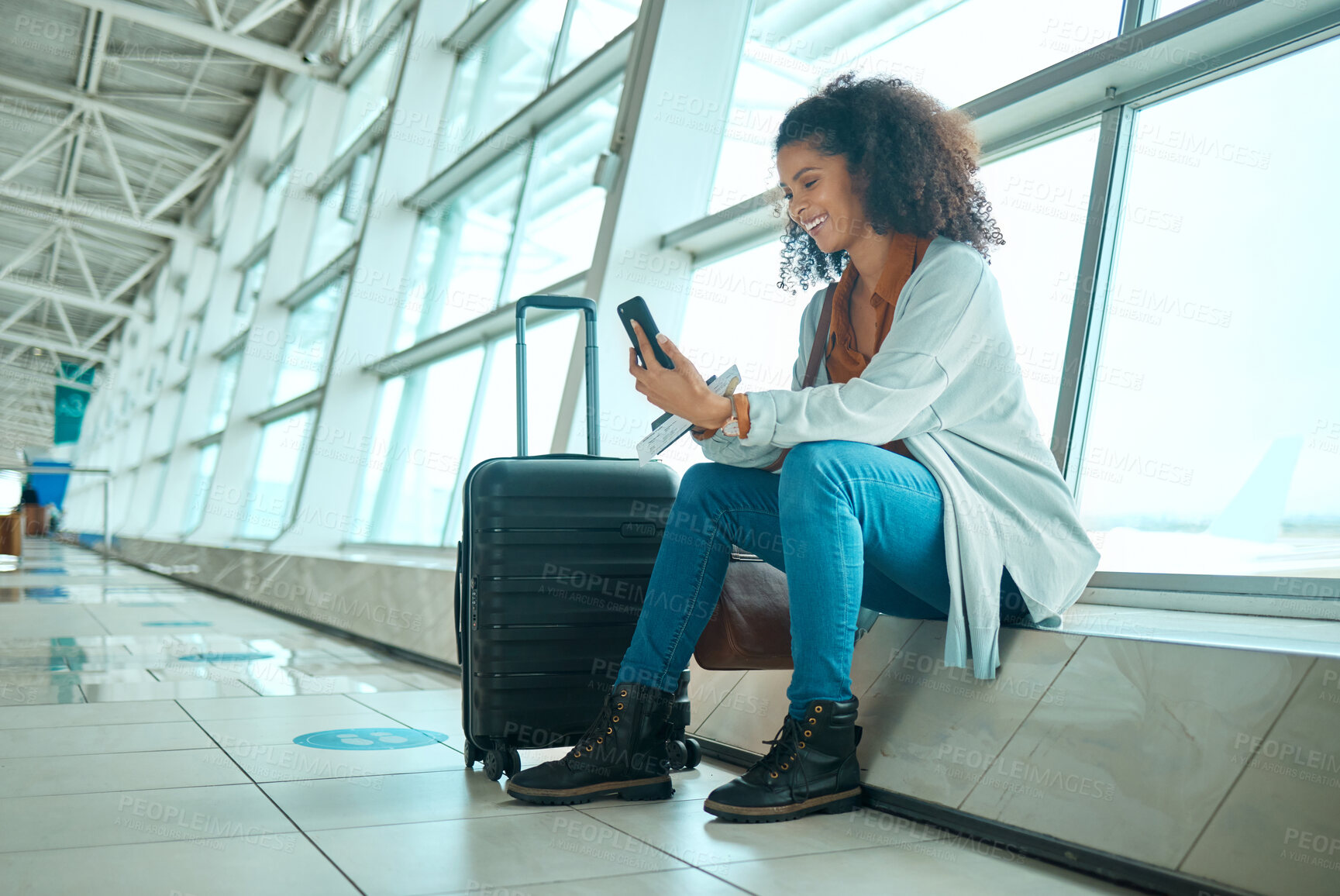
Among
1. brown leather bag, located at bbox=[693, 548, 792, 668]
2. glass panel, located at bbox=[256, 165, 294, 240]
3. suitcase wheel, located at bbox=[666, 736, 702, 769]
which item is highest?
glass panel, located at bbox=[256, 165, 294, 240]

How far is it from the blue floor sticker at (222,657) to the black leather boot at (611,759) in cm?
231

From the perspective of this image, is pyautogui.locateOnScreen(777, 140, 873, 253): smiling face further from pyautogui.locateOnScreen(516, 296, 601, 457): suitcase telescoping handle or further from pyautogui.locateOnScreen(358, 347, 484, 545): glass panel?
pyautogui.locateOnScreen(358, 347, 484, 545): glass panel

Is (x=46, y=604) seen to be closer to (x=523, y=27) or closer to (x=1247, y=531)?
(x=523, y=27)

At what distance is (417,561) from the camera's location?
441cm

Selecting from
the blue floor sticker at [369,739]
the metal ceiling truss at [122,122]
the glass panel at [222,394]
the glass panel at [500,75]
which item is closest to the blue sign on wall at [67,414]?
the metal ceiling truss at [122,122]

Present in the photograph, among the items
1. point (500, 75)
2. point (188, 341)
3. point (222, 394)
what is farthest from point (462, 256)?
point (188, 341)

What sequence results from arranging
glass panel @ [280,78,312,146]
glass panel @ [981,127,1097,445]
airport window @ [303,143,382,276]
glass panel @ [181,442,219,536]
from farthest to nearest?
1. glass panel @ [181,442,219,536]
2. glass panel @ [280,78,312,146]
3. airport window @ [303,143,382,276]
4. glass panel @ [981,127,1097,445]

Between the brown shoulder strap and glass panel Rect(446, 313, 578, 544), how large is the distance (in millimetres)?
2497

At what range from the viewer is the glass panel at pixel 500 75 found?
5.42 m

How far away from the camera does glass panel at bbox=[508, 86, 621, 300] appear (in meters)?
4.56

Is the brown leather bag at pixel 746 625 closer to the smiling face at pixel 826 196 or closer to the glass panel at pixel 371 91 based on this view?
the smiling face at pixel 826 196

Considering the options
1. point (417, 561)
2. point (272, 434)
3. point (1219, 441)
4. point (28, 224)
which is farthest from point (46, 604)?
point (28, 224)

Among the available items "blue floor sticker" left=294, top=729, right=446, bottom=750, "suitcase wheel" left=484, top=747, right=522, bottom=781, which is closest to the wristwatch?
"suitcase wheel" left=484, top=747, right=522, bottom=781

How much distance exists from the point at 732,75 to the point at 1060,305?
1962 millimetres
